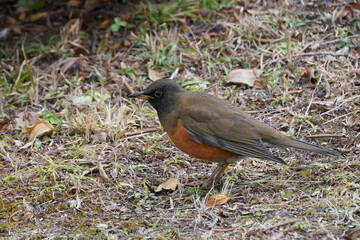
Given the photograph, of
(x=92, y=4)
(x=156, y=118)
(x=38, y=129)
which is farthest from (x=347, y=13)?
(x=38, y=129)

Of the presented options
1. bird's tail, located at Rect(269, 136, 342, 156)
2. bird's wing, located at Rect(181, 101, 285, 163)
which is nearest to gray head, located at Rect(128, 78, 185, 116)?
bird's wing, located at Rect(181, 101, 285, 163)

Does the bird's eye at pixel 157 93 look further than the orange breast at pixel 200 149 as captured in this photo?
Yes

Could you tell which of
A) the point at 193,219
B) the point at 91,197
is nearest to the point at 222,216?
the point at 193,219

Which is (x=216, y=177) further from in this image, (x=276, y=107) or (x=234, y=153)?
(x=276, y=107)

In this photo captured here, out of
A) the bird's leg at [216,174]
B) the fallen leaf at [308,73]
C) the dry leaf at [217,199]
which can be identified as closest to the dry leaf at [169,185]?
the bird's leg at [216,174]

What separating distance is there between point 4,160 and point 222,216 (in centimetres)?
258

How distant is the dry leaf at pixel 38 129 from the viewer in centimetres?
662

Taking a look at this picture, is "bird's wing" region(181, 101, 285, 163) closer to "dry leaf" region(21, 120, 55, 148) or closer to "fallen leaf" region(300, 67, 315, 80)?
"dry leaf" region(21, 120, 55, 148)

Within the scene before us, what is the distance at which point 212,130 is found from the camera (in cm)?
565

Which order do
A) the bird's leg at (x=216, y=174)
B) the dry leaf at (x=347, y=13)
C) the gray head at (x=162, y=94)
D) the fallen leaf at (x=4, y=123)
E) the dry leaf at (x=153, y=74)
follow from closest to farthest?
1. the bird's leg at (x=216, y=174)
2. the gray head at (x=162, y=94)
3. the fallen leaf at (x=4, y=123)
4. the dry leaf at (x=153, y=74)
5. the dry leaf at (x=347, y=13)

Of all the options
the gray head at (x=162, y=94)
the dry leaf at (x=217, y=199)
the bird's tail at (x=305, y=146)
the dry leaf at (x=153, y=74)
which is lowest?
the dry leaf at (x=153, y=74)

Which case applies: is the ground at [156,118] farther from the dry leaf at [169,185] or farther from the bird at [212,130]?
the bird at [212,130]

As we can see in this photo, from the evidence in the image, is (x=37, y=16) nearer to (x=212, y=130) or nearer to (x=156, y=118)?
(x=156, y=118)

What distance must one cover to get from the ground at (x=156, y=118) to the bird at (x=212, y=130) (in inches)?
11.7
